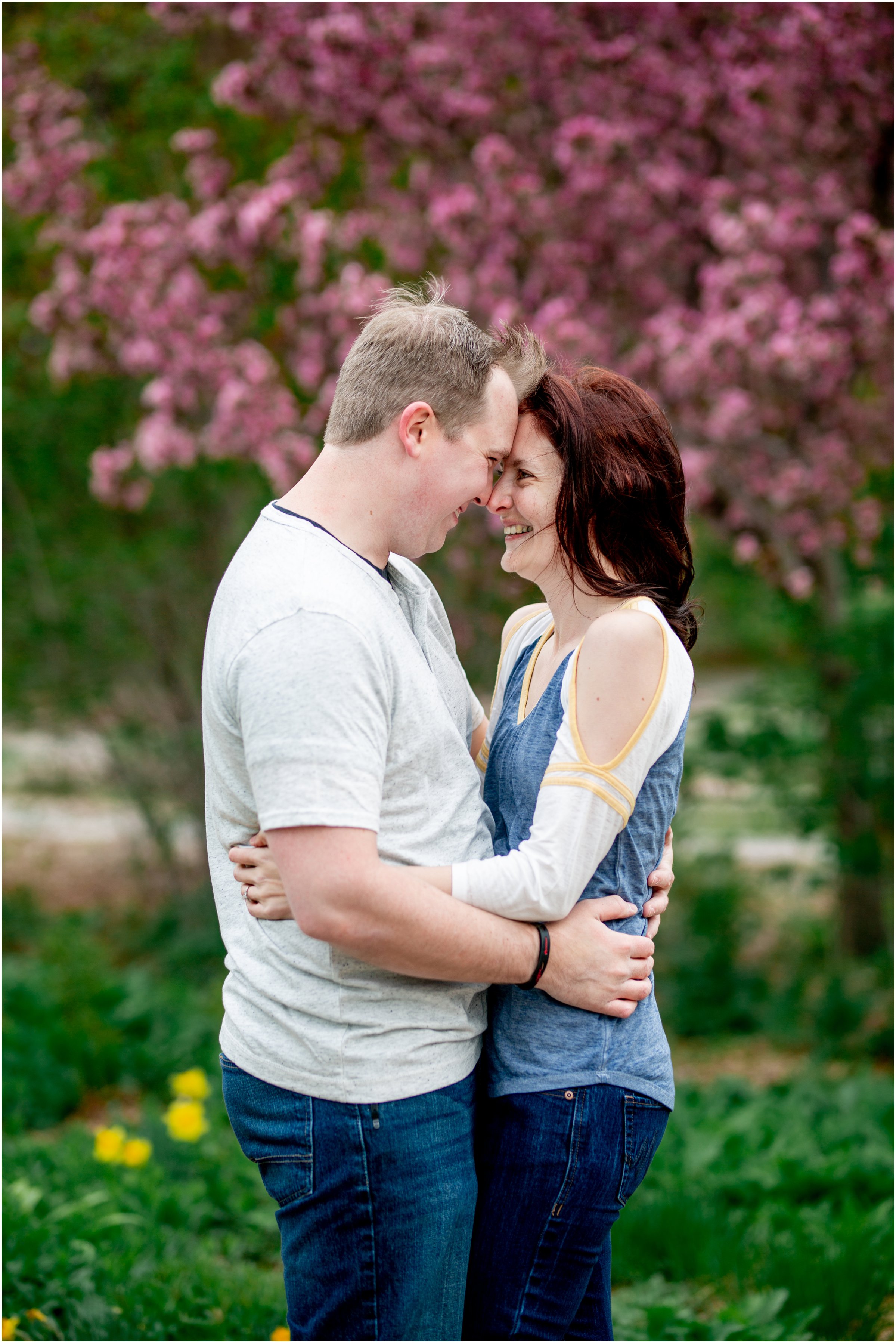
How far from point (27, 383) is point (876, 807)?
5.06 m

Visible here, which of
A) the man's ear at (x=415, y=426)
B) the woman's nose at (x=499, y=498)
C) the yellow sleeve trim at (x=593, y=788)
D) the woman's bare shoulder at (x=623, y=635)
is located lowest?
the yellow sleeve trim at (x=593, y=788)

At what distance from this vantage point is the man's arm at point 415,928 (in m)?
1.54

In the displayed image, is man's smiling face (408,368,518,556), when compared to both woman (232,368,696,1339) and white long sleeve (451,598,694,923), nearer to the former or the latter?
woman (232,368,696,1339)

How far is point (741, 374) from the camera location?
543 cm

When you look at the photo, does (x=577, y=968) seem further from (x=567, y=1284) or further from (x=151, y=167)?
(x=151, y=167)

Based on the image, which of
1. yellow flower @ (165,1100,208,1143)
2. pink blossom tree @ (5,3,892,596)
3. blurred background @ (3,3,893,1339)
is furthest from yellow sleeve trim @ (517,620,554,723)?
pink blossom tree @ (5,3,892,596)

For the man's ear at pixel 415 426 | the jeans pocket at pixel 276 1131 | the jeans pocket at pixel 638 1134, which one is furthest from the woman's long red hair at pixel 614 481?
the jeans pocket at pixel 276 1131

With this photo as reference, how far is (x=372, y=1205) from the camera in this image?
5.51 feet

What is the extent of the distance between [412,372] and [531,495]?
30 centimetres

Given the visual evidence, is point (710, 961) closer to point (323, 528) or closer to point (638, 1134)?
point (638, 1134)

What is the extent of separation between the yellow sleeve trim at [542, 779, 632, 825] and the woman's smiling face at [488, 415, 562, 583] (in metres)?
0.40

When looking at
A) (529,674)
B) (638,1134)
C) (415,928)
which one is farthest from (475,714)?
(638,1134)

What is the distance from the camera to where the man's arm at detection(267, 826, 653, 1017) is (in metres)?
1.54

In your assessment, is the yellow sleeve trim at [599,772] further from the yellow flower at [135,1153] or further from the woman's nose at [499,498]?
the yellow flower at [135,1153]
